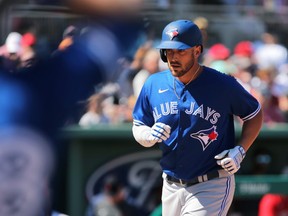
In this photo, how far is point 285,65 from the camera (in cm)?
1015

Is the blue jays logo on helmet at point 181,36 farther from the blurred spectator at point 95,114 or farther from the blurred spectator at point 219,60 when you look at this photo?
the blurred spectator at point 219,60

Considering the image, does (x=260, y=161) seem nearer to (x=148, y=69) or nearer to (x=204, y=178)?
(x=148, y=69)

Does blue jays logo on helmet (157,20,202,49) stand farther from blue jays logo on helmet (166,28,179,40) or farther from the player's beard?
the player's beard

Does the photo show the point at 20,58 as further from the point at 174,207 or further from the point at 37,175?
the point at 174,207

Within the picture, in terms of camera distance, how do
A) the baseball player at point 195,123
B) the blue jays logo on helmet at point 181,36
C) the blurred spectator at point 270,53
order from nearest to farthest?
1. the blue jays logo on helmet at point 181,36
2. the baseball player at point 195,123
3. the blurred spectator at point 270,53

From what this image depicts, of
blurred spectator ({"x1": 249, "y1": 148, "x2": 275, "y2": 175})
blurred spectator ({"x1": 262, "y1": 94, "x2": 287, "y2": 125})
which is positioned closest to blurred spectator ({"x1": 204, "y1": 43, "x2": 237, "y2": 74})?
blurred spectator ({"x1": 262, "y1": 94, "x2": 287, "y2": 125})

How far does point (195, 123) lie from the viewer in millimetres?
4625

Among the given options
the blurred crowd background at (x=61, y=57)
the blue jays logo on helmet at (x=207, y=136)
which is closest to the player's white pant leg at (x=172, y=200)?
the blue jays logo on helmet at (x=207, y=136)

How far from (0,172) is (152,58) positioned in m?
6.00

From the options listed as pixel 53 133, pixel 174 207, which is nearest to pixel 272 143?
pixel 174 207

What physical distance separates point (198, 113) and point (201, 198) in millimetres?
568

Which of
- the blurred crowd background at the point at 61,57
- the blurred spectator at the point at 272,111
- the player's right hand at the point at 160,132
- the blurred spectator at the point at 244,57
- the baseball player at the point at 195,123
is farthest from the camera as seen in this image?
the blurred spectator at the point at 244,57

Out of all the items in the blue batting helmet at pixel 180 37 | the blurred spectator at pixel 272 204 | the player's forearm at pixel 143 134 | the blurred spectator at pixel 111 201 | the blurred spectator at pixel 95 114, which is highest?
the blue batting helmet at pixel 180 37

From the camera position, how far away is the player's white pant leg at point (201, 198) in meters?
4.68
